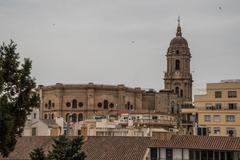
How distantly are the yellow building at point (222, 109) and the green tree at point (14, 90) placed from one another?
53528mm

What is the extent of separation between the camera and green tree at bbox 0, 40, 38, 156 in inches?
1485

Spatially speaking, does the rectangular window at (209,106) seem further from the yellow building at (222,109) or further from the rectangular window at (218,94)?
the rectangular window at (218,94)

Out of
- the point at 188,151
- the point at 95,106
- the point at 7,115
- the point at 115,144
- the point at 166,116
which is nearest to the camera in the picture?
the point at 7,115

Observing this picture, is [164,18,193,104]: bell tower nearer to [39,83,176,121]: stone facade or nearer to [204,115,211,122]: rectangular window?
[39,83,176,121]: stone facade

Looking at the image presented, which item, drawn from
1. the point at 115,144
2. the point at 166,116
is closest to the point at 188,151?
the point at 115,144

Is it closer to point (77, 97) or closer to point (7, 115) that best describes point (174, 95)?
point (77, 97)

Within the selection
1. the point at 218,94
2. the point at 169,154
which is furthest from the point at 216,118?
the point at 169,154

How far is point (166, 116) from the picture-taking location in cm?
12775

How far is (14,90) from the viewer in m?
38.4

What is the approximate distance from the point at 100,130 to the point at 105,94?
57454 mm

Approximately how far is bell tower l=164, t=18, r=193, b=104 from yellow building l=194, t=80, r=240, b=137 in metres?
70.8

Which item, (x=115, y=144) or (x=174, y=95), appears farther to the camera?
(x=174, y=95)

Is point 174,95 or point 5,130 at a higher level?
point 174,95

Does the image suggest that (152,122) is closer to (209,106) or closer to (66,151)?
(209,106)
